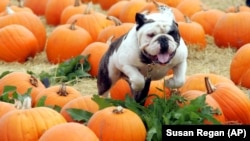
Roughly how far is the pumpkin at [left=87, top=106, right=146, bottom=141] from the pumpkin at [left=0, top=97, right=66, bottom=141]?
0.95 ft

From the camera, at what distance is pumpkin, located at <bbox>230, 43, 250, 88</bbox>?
736 cm

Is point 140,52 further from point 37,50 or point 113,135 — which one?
point 37,50

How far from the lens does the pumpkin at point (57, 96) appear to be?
605 centimetres

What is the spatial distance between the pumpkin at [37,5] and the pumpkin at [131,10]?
243 cm

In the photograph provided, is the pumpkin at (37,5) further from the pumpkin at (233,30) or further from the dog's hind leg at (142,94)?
the dog's hind leg at (142,94)

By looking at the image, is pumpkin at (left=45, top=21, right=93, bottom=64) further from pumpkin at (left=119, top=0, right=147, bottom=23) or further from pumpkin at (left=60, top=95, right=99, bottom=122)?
pumpkin at (left=60, top=95, right=99, bottom=122)

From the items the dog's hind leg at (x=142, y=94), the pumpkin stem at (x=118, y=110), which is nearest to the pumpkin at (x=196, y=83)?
the dog's hind leg at (x=142, y=94)

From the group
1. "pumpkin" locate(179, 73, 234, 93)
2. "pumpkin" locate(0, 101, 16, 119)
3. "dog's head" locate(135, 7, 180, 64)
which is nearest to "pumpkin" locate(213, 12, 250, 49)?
"pumpkin" locate(179, 73, 234, 93)

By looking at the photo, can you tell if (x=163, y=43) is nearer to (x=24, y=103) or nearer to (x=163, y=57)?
(x=163, y=57)

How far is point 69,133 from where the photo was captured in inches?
188


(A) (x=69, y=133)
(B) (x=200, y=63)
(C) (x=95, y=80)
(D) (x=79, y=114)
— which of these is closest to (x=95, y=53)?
(C) (x=95, y=80)

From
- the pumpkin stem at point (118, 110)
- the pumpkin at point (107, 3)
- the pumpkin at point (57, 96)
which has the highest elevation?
the pumpkin at point (107, 3)

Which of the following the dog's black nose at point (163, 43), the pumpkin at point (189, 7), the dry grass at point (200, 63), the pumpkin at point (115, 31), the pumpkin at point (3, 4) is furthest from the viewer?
the pumpkin at point (3, 4)

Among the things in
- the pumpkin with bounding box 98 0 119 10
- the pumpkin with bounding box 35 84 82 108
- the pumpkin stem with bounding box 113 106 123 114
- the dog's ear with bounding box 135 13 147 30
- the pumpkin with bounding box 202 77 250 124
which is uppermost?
the dog's ear with bounding box 135 13 147 30
